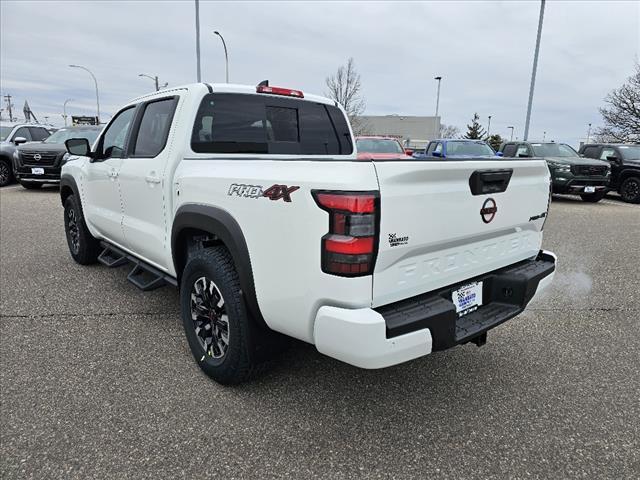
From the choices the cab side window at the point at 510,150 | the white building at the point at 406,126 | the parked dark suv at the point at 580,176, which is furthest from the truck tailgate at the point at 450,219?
the white building at the point at 406,126

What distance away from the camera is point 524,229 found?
9.52ft

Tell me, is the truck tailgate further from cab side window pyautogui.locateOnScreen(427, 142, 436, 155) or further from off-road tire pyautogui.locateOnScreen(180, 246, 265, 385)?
cab side window pyautogui.locateOnScreen(427, 142, 436, 155)

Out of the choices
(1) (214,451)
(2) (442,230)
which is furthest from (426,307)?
(1) (214,451)

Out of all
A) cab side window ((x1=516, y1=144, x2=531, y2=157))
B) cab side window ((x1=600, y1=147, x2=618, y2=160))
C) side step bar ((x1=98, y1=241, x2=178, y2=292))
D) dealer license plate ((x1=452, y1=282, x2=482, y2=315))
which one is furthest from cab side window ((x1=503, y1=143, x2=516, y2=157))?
dealer license plate ((x1=452, y1=282, x2=482, y2=315))

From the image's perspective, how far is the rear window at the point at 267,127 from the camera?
323 cm

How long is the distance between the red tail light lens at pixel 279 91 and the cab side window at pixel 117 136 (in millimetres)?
1268

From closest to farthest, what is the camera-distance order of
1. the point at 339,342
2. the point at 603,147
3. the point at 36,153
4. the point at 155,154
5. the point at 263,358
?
the point at 339,342 → the point at 263,358 → the point at 155,154 → the point at 36,153 → the point at 603,147

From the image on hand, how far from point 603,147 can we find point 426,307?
14891 millimetres

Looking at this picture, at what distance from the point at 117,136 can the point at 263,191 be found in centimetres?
265

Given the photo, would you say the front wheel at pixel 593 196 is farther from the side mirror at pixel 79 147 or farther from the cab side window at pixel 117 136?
the side mirror at pixel 79 147

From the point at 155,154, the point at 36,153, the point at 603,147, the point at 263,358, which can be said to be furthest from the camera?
the point at 603,147

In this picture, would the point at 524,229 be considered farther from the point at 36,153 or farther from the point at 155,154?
the point at 36,153

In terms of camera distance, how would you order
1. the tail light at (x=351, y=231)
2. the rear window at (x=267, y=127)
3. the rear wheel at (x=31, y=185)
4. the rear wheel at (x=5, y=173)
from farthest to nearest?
the rear wheel at (x=5, y=173) < the rear wheel at (x=31, y=185) < the rear window at (x=267, y=127) < the tail light at (x=351, y=231)

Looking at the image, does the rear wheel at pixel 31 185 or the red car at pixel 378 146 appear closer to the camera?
the red car at pixel 378 146
